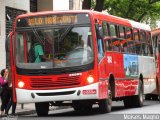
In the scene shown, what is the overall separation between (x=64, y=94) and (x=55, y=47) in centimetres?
147

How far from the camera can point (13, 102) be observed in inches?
867

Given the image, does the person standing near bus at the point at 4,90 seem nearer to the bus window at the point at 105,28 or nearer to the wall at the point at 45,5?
the bus window at the point at 105,28

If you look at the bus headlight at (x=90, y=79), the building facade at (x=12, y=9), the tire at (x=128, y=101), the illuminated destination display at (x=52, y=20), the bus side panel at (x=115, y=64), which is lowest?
the tire at (x=128, y=101)

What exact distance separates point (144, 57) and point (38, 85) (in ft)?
27.4

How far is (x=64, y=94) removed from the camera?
20328mm

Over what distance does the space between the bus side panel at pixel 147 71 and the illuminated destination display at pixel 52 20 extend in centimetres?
652

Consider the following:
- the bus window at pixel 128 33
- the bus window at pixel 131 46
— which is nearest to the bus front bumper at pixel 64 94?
the bus window at pixel 131 46

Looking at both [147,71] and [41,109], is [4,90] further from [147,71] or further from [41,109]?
[147,71]

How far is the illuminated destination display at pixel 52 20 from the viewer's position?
2089 cm

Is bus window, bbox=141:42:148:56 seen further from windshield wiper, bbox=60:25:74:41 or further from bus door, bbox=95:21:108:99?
windshield wiper, bbox=60:25:74:41

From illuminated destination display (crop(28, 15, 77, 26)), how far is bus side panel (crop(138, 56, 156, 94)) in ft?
21.4

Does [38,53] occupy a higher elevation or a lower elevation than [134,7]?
lower

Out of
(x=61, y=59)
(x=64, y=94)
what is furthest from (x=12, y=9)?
(x=64, y=94)

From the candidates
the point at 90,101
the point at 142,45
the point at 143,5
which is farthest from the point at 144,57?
the point at 143,5
